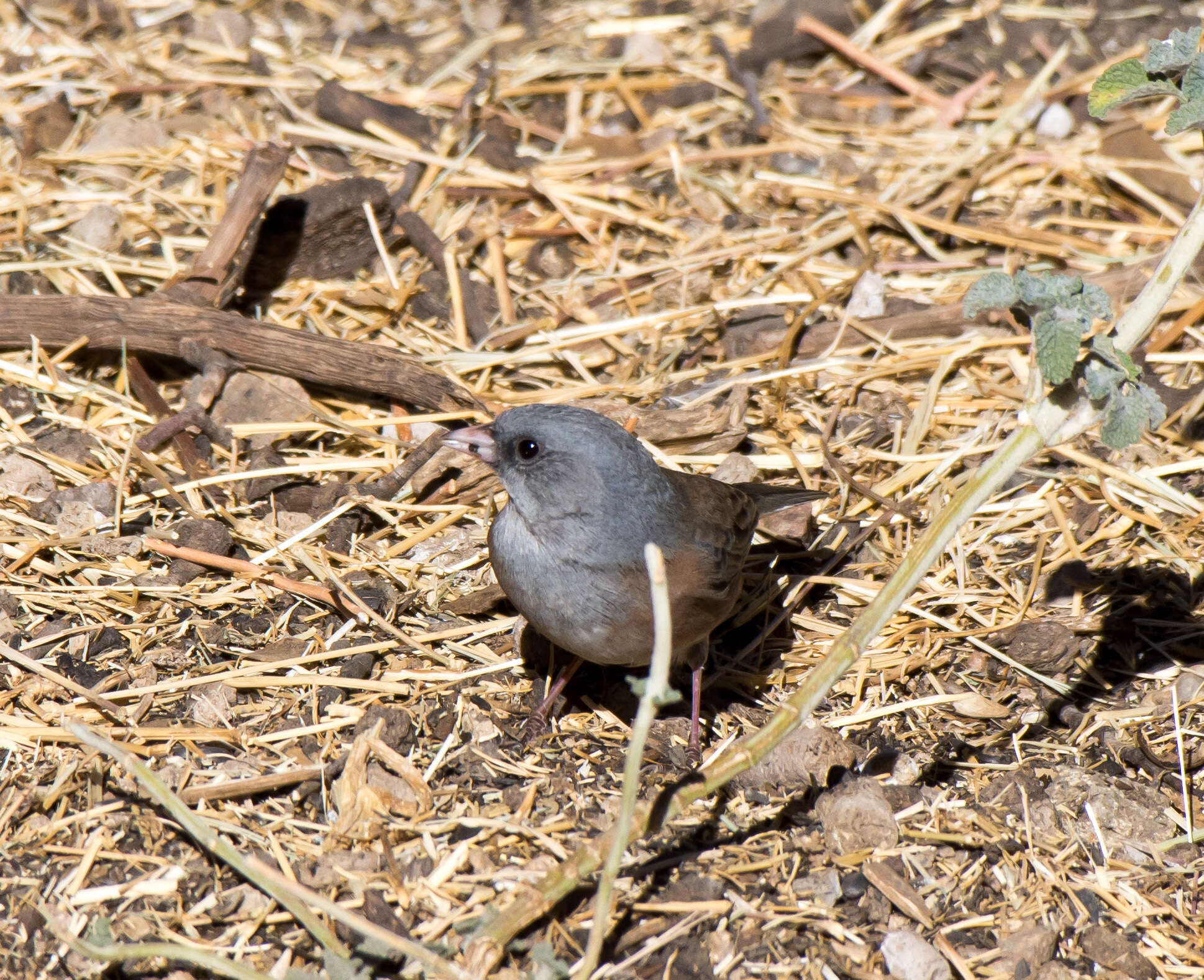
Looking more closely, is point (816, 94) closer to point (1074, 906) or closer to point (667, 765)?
point (667, 765)

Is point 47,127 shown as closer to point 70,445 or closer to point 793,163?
point 70,445

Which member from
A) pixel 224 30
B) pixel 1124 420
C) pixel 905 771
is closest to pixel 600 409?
pixel 905 771

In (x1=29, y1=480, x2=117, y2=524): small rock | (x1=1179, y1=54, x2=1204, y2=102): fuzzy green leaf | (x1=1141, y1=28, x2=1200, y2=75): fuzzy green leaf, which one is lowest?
(x1=29, y1=480, x2=117, y2=524): small rock

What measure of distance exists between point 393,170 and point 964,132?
2.96 meters

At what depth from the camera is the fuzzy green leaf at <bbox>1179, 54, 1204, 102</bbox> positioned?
9.99 ft

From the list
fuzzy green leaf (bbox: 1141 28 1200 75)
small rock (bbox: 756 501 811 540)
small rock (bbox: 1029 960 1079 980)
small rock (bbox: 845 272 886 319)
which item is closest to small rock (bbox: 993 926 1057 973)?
small rock (bbox: 1029 960 1079 980)

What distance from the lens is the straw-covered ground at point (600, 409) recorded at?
3.24 metres

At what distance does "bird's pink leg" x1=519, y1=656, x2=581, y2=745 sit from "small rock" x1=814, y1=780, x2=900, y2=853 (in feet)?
2.98

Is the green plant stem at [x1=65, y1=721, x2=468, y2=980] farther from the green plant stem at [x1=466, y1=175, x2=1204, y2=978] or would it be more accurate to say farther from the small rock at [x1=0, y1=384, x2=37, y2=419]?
the small rock at [x1=0, y1=384, x2=37, y2=419]

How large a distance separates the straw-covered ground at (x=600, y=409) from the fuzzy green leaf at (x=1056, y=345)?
1336 millimetres

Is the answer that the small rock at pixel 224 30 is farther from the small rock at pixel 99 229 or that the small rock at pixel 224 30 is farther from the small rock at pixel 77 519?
the small rock at pixel 77 519

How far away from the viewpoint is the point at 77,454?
4.54 m

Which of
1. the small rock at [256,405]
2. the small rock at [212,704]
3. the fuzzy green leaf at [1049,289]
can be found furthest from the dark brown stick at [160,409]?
the fuzzy green leaf at [1049,289]

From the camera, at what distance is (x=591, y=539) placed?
355 centimetres
